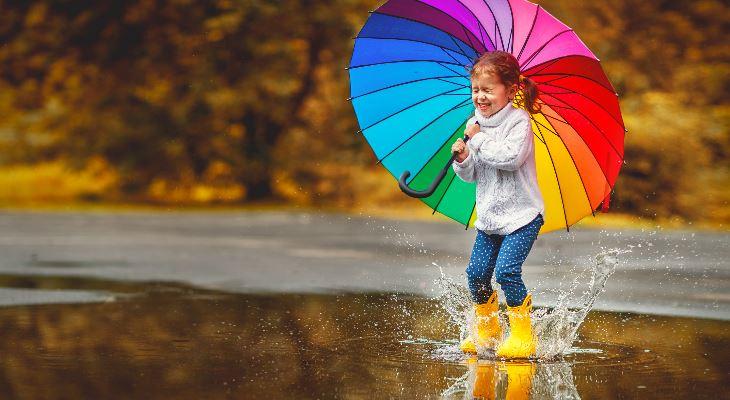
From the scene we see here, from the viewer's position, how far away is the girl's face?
6273 mm

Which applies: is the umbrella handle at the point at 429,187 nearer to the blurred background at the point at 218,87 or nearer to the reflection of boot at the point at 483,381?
the reflection of boot at the point at 483,381

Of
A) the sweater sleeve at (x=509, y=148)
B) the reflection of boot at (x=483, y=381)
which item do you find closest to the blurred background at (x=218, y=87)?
the sweater sleeve at (x=509, y=148)

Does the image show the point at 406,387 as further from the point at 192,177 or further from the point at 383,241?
the point at 192,177

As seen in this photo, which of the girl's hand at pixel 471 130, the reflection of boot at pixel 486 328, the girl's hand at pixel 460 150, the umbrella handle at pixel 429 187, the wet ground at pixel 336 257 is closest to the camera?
the umbrella handle at pixel 429 187

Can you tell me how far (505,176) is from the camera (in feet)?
21.0

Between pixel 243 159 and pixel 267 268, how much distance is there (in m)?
14.3

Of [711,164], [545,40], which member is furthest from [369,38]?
[711,164]

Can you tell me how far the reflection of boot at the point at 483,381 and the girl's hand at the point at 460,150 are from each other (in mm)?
1039

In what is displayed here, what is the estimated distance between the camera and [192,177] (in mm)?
26297

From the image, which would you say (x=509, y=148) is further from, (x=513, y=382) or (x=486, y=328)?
(x=513, y=382)

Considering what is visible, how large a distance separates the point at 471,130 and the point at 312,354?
1444mm

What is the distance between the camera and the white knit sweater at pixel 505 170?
20.5 feet

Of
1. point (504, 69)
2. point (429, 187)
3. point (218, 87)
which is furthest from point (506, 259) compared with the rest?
point (218, 87)

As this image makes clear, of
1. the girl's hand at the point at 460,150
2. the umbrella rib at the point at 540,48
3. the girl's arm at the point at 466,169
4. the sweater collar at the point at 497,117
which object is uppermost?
the umbrella rib at the point at 540,48
